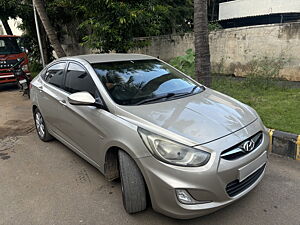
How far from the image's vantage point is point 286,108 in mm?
4629

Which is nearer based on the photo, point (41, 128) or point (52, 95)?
point (52, 95)

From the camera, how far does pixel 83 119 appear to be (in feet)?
9.51

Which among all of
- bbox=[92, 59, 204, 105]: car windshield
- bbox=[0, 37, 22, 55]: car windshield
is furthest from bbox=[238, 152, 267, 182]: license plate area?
bbox=[0, 37, 22, 55]: car windshield

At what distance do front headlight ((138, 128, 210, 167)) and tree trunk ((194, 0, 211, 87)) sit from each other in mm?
3830

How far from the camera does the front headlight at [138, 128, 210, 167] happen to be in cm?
201

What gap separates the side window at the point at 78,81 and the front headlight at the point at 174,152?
104 cm

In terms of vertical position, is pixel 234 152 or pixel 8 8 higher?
pixel 8 8

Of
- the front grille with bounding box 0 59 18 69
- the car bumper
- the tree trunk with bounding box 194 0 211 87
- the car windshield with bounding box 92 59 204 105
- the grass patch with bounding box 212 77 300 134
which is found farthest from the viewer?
the front grille with bounding box 0 59 18 69

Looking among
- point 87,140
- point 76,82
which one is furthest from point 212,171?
point 76,82

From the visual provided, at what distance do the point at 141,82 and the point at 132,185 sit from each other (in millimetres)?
1306

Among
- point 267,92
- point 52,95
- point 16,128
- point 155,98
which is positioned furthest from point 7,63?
point 267,92

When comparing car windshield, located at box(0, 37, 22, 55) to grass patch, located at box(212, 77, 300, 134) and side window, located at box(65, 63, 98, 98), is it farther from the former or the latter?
grass patch, located at box(212, 77, 300, 134)

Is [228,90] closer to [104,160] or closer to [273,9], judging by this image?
[104,160]

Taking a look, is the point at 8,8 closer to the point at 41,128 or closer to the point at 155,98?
the point at 41,128
